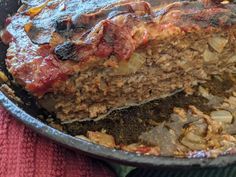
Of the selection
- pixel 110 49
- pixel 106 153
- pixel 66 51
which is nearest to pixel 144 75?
pixel 110 49

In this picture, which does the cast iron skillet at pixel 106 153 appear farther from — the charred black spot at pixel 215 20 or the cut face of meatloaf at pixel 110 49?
the charred black spot at pixel 215 20

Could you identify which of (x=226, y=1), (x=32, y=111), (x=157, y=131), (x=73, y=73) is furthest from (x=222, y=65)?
(x=32, y=111)

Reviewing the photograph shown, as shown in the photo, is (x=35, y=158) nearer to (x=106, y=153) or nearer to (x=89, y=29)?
(x=106, y=153)

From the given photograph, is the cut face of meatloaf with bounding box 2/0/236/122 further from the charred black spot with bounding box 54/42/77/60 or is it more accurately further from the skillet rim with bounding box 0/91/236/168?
the skillet rim with bounding box 0/91/236/168

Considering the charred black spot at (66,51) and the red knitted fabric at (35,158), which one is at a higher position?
the charred black spot at (66,51)

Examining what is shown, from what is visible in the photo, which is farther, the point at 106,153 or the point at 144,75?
the point at 144,75

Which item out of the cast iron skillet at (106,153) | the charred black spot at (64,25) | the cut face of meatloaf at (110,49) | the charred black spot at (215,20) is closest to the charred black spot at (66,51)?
the cut face of meatloaf at (110,49)

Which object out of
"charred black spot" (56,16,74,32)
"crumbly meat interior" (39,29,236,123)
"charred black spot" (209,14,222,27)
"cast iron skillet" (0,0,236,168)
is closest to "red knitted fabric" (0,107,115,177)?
"cast iron skillet" (0,0,236,168)
